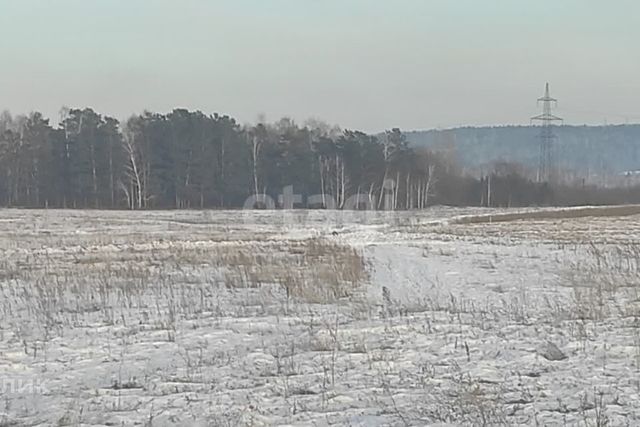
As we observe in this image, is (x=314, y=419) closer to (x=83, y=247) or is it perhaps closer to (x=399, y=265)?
(x=399, y=265)

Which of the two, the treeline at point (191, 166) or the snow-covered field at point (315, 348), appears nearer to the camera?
the snow-covered field at point (315, 348)

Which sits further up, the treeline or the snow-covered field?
the treeline

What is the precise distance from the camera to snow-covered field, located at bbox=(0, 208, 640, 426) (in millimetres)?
5586

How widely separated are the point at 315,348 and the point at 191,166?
72.8 metres

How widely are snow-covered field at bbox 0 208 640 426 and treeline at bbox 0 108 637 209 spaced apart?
62870mm

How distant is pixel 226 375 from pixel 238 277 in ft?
26.0

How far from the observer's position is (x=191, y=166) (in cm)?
7912

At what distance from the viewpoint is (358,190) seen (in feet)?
283

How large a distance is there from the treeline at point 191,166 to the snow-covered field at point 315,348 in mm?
62870

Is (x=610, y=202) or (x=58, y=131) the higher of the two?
(x=58, y=131)

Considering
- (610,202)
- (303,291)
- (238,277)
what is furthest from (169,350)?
(610,202)

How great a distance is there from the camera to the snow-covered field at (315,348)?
5586mm

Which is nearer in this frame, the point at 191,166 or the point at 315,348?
the point at 315,348

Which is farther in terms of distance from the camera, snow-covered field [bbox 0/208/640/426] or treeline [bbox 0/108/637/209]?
treeline [bbox 0/108/637/209]
